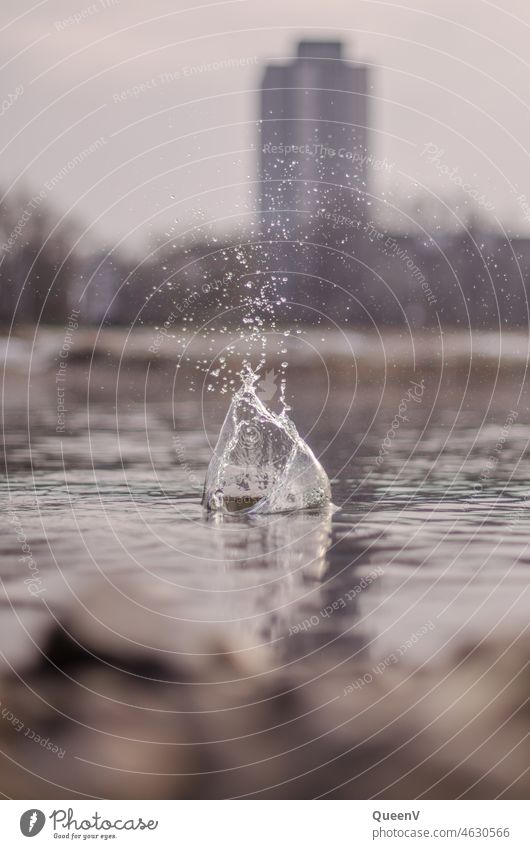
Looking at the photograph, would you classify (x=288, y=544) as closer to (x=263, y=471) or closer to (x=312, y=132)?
(x=263, y=471)

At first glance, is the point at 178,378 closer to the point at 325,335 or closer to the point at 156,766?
the point at 325,335

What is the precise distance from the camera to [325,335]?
1427cm

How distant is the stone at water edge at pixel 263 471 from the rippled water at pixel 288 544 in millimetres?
145

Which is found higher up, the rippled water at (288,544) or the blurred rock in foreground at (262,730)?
the rippled water at (288,544)

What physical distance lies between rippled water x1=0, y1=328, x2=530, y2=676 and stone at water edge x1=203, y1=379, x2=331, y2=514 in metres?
0.14

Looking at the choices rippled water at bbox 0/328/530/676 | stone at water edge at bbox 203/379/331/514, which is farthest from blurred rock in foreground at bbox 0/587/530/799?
stone at water edge at bbox 203/379/331/514

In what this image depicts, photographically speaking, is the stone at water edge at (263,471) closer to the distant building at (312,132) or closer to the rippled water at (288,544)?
the rippled water at (288,544)

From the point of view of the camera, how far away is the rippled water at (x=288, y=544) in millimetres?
3883

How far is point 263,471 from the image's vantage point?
19.5 ft

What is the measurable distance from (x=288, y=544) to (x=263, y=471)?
97 cm

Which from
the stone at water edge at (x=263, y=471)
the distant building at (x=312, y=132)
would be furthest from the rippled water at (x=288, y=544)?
the distant building at (x=312, y=132)

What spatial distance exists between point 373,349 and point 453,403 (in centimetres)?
133

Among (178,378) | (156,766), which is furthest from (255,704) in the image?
(178,378)

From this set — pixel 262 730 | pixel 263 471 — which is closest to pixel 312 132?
pixel 263 471
